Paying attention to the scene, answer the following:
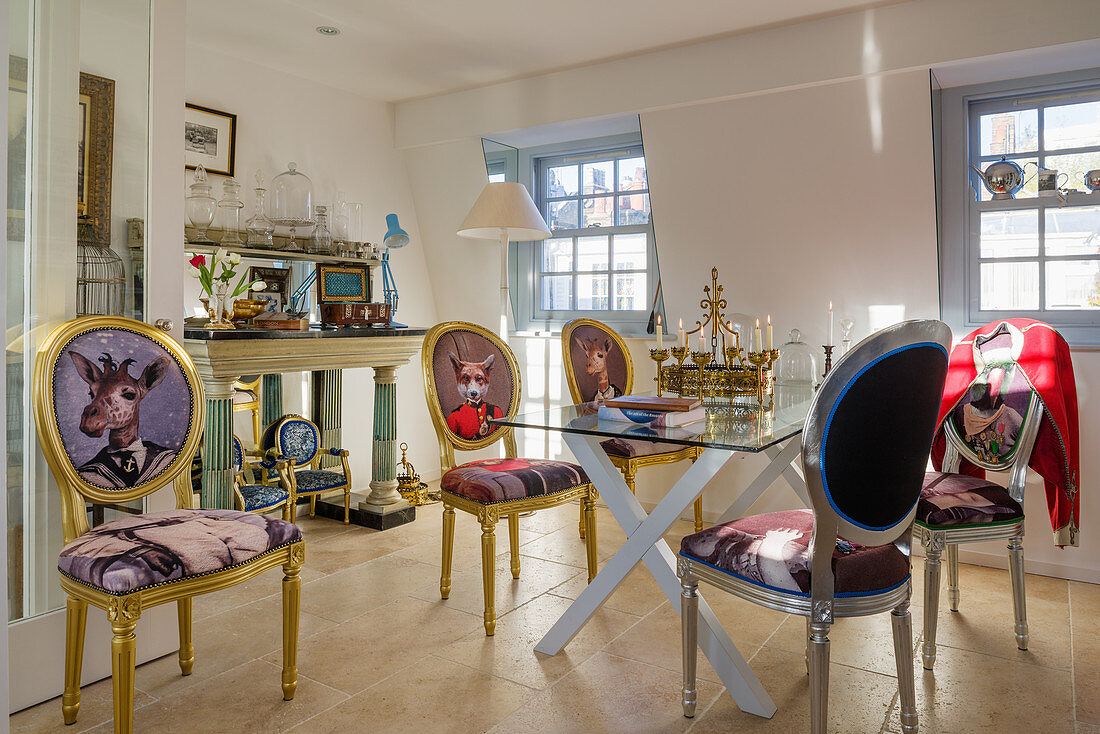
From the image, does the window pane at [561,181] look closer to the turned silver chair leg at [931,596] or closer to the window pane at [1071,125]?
the window pane at [1071,125]

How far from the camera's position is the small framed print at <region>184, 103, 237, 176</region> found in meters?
3.70

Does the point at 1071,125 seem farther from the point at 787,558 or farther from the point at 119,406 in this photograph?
the point at 119,406

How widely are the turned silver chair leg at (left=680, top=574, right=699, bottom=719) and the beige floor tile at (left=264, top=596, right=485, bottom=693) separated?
87cm

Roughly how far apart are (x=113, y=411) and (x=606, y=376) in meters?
2.15

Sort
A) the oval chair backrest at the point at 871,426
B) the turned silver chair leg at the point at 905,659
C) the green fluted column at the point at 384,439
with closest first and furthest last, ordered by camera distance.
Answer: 1. the oval chair backrest at the point at 871,426
2. the turned silver chair leg at the point at 905,659
3. the green fluted column at the point at 384,439

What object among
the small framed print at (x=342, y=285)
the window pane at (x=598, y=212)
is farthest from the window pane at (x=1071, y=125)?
the small framed print at (x=342, y=285)

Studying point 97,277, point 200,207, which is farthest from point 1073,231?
point 200,207

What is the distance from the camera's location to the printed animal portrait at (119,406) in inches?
79.4

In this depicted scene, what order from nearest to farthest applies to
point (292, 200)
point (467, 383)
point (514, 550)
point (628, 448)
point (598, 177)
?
point (467, 383) → point (514, 550) → point (628, 448) → point (292, 200) → point (598, 177)

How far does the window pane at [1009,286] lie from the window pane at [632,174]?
1.83 meters

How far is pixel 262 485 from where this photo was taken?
3758mm

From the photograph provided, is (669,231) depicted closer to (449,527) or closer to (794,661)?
(449,527)

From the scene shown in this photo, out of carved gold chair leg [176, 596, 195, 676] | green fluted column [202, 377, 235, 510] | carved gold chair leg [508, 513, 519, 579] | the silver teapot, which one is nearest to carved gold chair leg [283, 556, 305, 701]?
carved gold chair leg [176, 596, 195, 676]

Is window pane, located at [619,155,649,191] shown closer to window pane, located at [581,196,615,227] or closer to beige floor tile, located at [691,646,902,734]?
window pane, located at [581,196,615,227]
